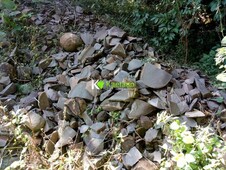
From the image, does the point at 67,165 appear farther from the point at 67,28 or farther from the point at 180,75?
the point at 67,28

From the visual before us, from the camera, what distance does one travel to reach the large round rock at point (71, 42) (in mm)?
2938

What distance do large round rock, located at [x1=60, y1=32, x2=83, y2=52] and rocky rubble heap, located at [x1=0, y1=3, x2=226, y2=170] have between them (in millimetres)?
209

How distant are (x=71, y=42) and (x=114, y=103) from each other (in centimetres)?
102

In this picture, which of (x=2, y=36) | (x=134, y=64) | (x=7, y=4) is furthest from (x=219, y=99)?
(x=7, y=4)

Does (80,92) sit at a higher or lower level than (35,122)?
higher

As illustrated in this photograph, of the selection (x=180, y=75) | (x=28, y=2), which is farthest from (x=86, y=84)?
(x=28, y=2)

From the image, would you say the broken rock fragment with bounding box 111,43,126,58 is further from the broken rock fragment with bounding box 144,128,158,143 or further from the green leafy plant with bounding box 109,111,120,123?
the broken rock fragment with bounding box 144,128,158,143

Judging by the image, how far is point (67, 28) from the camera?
3.30 metres

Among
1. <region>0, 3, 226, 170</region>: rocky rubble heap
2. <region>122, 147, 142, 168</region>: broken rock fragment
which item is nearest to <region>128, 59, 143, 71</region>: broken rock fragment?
<region>0, 3, 226, 170</region>: rocky rubble heap

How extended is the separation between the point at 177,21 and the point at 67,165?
1.82 m

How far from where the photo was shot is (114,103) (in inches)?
89.6

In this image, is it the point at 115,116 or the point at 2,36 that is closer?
the point at 115,116

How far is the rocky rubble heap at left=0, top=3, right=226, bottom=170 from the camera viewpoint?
6.88 feet

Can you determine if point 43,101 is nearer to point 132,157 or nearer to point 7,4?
point 132,157
